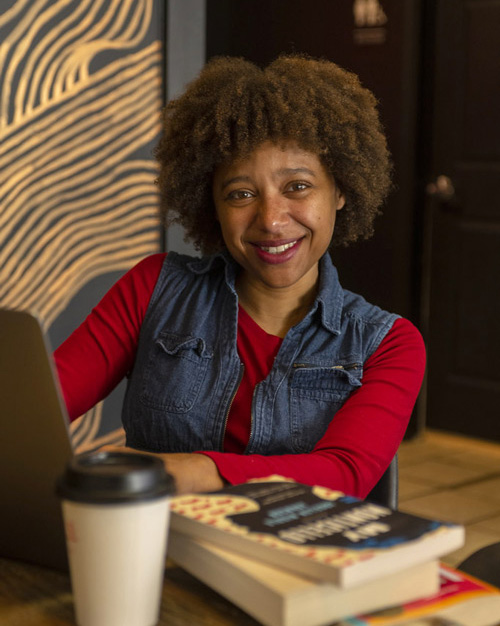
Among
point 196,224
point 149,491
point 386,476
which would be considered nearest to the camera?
point 149,491

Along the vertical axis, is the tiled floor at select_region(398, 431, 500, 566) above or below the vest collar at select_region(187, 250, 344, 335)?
below

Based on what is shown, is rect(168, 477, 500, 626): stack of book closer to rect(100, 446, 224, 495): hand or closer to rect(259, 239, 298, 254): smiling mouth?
rect(100, 446, 224, 495): hand

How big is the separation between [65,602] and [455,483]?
2802 mm

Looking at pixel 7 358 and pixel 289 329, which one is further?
pixel 289 329

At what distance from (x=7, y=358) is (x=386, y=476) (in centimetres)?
71

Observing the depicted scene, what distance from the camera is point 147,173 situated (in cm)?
314

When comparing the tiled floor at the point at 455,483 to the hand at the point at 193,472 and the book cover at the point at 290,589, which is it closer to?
the hand at the point at 193,472

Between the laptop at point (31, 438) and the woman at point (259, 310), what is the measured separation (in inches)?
21.7

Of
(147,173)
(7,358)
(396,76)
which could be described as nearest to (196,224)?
(7,358)

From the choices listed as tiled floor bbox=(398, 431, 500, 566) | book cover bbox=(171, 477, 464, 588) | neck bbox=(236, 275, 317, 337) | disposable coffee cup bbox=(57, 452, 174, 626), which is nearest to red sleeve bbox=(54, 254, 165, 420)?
neck bbox=(236, 275, 317, 337)

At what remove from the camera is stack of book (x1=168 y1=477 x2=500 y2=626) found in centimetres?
77

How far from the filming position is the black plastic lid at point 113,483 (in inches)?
29.1

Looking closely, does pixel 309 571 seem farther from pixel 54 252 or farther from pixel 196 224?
pixel 54 252

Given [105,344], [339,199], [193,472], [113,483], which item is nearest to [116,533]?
[113,483]
